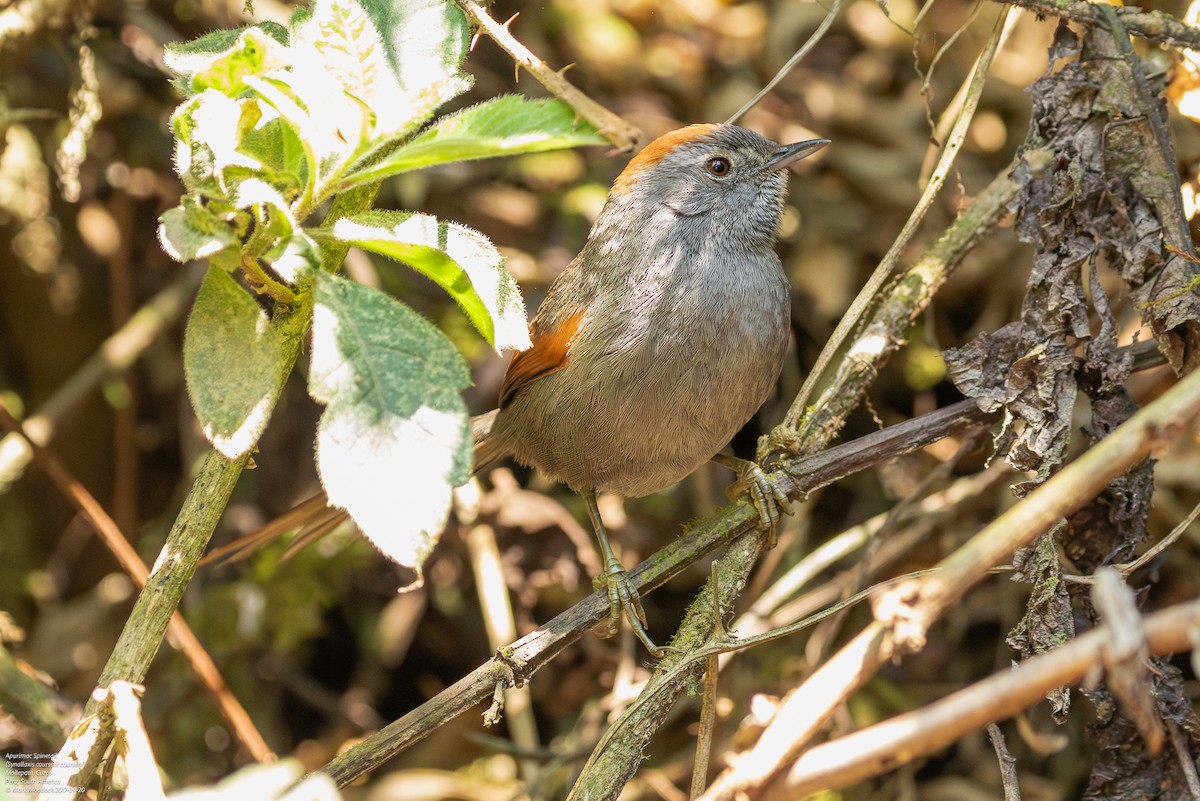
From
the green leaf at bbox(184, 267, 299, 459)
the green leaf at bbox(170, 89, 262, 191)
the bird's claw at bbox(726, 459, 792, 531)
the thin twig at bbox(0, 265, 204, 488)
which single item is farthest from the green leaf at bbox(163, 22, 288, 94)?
the thin twig at bbox(0, 265, 204, 488)

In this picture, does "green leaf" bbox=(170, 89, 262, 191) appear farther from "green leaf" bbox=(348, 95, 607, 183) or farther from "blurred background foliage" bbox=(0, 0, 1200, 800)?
"blurred background foliage" bbox=(0, 0, 1200, 800)

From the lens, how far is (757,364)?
329cm

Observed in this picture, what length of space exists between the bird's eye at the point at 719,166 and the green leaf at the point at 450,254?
215cm

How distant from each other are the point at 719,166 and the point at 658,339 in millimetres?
1023

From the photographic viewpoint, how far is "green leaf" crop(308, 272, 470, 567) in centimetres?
156

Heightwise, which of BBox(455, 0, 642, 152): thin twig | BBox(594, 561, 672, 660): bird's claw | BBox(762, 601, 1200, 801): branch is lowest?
BBox(594, 561, 672, 660): bird's claw

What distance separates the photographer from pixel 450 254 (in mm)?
1814

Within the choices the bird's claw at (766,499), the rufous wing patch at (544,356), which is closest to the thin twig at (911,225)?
the bird's claw at (766,499)

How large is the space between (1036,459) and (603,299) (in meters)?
1.35

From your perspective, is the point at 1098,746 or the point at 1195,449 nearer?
the point at 1098,746

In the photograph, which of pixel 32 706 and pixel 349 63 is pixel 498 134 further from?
pixel 32 706

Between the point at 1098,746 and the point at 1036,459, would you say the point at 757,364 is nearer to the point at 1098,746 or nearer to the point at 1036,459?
the point at 1036,459

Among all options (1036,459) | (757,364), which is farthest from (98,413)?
(1036,459)

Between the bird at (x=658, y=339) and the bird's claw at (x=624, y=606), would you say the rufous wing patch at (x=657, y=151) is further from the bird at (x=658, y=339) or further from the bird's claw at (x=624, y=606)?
the bird's claw at (x=624, y=606)
